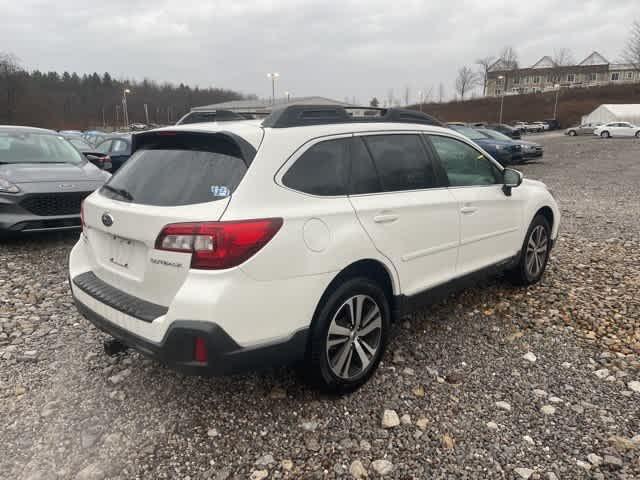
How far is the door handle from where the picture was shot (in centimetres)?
288

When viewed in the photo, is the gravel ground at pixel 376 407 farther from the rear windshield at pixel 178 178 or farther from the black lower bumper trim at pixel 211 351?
the rear windshield at pixel 178 178

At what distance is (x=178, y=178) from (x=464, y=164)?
7.89 feet

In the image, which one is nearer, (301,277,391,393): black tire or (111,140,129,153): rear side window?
(301,277,391,393): black tire

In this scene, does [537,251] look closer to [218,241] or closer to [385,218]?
[385,218]

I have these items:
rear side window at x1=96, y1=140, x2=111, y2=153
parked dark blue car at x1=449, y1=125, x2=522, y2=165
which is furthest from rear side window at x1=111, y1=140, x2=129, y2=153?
parked dark blue car at x1=449, y1=125, x2=522, y2=165

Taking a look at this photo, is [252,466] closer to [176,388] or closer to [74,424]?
[176,388]

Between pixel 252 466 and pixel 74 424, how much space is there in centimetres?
111

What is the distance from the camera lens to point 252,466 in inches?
94.1

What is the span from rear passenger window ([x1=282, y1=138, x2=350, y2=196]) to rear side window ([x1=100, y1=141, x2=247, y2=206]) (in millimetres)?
308

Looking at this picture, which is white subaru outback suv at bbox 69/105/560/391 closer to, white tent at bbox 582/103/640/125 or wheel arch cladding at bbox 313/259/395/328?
wheel arch cladding at bbox 313/259/395/328

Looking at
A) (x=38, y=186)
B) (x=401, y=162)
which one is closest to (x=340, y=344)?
(x=401, y=162)

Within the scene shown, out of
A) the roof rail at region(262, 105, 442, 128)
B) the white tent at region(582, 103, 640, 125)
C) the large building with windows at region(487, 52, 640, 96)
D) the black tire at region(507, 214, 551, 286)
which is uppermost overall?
the large building with windows at region(487, 52, 640, 96)

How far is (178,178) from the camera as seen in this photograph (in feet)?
8.42

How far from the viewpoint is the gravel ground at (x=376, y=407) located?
7.87ft
